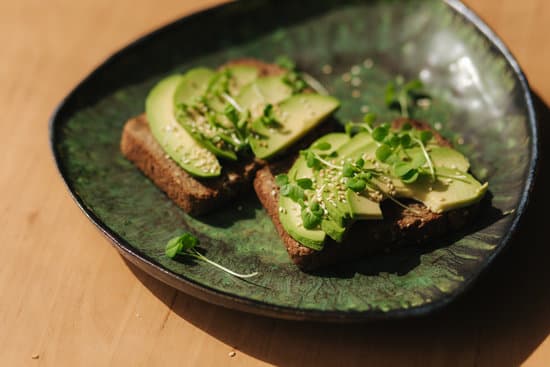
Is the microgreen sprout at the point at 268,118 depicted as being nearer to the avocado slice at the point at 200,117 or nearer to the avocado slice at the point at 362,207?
the avocado slice at the point at 200,117

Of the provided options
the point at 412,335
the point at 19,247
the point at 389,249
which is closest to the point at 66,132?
the point at 19,247

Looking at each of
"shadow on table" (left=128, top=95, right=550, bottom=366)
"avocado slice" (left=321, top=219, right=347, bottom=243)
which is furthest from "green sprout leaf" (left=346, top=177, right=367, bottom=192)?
"shadow on table" (left=128, top=95, right=550, bottom=366)

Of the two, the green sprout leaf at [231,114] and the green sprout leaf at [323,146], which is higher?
the green sprout leaf at [323,146]

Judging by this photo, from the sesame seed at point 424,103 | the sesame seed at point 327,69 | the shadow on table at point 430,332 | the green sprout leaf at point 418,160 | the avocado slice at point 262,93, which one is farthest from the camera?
the sesame seed at point 327,69

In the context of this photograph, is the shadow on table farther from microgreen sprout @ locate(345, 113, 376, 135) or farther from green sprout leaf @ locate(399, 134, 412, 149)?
microgreen sprout @ locate(345, 113, 376, 135)

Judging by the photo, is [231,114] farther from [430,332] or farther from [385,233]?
[430,332]

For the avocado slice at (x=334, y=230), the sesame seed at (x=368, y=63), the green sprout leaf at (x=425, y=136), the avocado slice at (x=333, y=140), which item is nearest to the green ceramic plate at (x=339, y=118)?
the sesame seed at (x=368, y=63)
